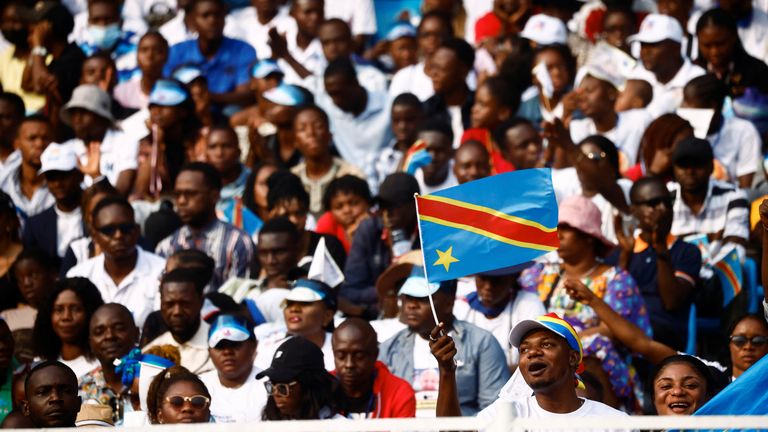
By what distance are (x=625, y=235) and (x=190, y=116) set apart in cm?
445

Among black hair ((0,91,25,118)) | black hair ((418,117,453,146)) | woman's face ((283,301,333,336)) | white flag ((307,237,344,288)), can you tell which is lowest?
woman's face ((283,301,333,336))

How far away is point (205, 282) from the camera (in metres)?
10.5

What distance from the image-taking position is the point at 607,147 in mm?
11438

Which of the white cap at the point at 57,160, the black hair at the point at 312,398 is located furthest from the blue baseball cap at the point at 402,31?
the black hair at the point at 312,398

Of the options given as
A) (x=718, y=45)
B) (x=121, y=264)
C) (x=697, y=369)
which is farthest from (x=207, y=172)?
(x=697, y=369)

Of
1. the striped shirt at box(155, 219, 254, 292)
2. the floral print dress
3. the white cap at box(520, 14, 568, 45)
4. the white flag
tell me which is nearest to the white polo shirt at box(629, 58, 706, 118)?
the white cap at box(520, 14, 568, 45)

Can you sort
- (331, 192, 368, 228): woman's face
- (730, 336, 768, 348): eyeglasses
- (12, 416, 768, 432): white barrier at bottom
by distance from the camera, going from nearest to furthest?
(12, 416, 768, 432): white barrier at bottom
(730, 336, 768, 348): eyeglasses
(331, 192, 368, 228): woman's face

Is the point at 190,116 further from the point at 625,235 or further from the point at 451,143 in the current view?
the point at 625,235

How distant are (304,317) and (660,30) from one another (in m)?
4.90

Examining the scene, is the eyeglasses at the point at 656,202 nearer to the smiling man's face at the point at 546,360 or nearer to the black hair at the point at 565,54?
the smiling man's face at the point at 546,360

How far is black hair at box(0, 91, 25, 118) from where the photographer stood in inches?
542

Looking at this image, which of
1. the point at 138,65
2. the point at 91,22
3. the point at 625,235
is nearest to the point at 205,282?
the point at 625,235

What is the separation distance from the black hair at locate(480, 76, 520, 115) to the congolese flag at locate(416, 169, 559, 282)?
504 cm

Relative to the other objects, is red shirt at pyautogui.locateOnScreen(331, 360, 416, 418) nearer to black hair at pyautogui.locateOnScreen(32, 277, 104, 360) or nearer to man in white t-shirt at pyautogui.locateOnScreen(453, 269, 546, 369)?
man in white t-shirt at pyautogui.locateOnScreen(453, 269, 546, 369)
